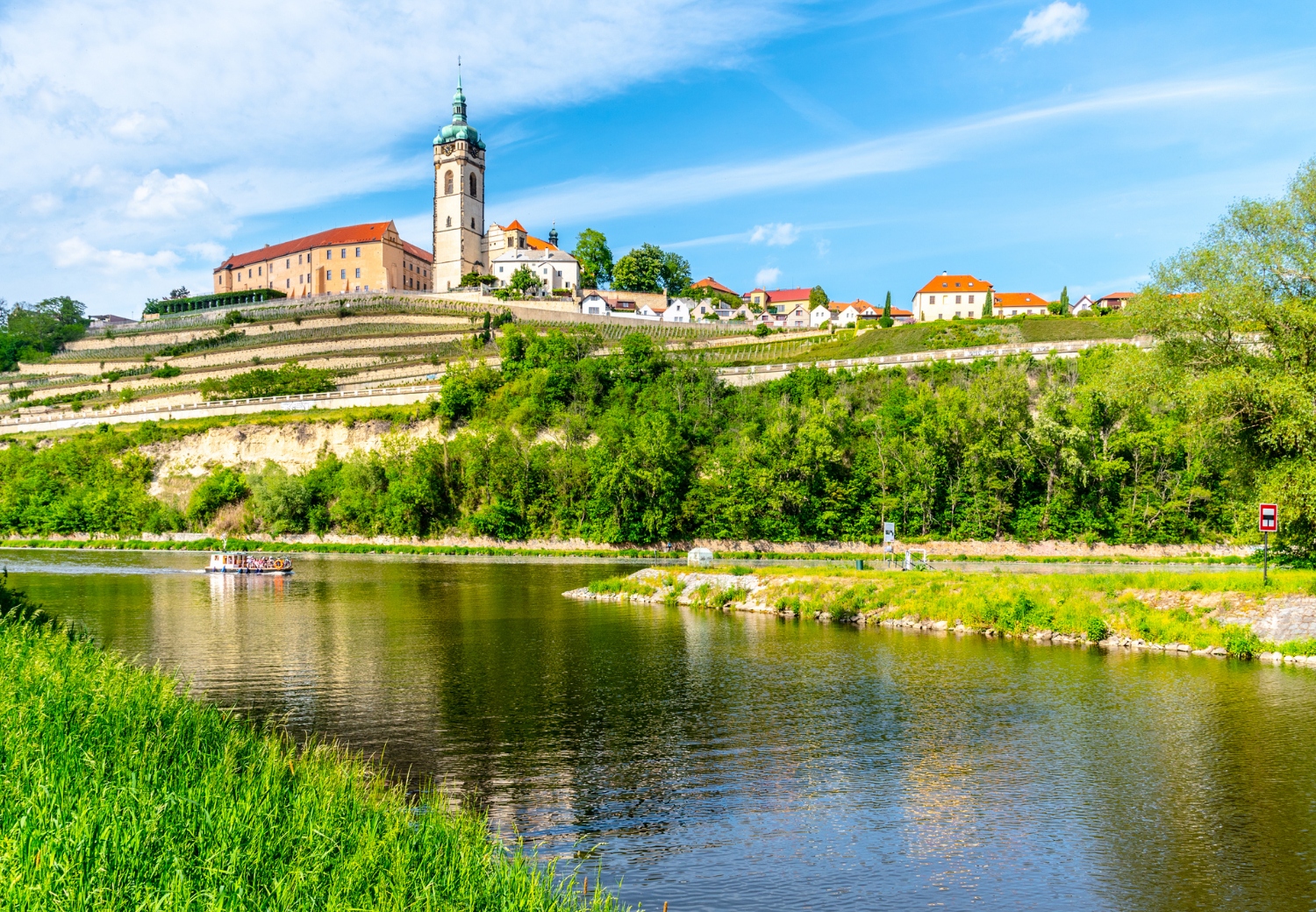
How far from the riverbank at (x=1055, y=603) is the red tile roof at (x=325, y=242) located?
13525 centimetres

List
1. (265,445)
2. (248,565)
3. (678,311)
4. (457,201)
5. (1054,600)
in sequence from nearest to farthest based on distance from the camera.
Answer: (1054,600), (248,565), (265,445), (678,311), (457,201)

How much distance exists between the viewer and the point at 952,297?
149 m

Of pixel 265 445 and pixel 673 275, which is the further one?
pixel 673 275

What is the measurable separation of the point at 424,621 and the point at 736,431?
2052 inches

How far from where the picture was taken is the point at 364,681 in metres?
26.9

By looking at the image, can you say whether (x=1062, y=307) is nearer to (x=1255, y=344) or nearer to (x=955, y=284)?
(x=955, y=284)

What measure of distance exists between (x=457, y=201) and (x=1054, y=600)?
15508 cm

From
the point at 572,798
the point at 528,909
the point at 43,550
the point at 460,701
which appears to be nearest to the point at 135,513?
the point at 43,550

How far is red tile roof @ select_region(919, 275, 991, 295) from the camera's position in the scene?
5827 inches

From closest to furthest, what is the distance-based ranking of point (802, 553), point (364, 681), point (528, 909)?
point (528, 909)
point (364, 681)
point (802, 553)

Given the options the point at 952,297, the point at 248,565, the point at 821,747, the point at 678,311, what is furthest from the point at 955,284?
the point at 821,747

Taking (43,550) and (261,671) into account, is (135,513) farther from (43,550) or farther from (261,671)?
(261,671)

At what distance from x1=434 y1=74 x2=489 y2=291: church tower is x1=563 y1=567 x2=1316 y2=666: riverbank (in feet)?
448

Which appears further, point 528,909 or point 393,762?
point 393,762
